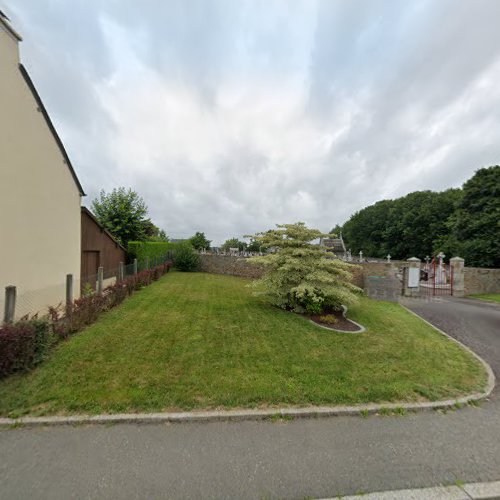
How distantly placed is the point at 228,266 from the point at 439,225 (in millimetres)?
44040

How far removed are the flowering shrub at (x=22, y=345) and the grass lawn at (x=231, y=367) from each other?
0.18 metres

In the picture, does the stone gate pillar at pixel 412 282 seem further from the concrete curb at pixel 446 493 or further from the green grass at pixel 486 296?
the concrete curb at pixel 446 493

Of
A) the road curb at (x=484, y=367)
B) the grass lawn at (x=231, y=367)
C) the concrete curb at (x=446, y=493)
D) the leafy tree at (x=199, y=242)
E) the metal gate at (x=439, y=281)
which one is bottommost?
the concrete curb at (x=446, y=493)

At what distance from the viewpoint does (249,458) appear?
8.35 ft

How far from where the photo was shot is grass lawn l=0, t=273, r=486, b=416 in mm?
3443

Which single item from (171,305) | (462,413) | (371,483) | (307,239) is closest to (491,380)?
(462,413)

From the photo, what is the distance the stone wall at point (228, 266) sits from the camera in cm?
2043

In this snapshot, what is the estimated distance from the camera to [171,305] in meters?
8.83

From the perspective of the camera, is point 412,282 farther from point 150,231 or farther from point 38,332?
point 150,231

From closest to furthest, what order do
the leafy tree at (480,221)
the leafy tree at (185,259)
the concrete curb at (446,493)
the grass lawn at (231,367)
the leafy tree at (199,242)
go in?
the concrete curb at (446,493) → the grass lawn at (231,367) → the leafy tree at (480,221) → the leafy tree at (185,259) → the leafy tree at (199,242)

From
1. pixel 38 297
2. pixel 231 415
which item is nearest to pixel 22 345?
pixel 231 415

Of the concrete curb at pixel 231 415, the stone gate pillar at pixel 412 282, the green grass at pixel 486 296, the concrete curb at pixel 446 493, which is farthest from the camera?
the green grass at pixel 486 296

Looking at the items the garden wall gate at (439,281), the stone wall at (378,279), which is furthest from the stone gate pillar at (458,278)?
the stone wall at (378,279)

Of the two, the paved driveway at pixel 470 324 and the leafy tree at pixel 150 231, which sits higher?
the leafy tree at pixel 150 231
